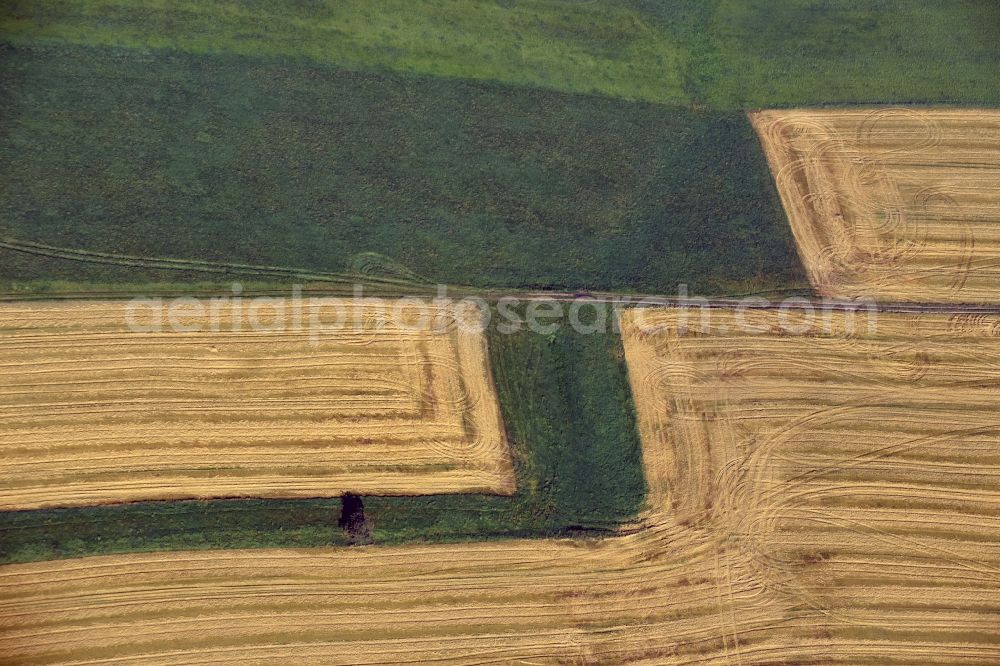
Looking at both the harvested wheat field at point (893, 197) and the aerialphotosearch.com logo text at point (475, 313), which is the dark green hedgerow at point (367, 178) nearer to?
the aerialphotosearch.com logo text at point (475, 313)

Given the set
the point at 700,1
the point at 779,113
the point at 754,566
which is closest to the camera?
the point at 754,566

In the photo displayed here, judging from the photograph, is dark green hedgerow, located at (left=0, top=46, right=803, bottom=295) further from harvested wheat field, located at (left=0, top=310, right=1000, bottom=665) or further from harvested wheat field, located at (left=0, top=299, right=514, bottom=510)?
harvested wheat field, located at (left=0, top=310, right=1000, bottom=665)

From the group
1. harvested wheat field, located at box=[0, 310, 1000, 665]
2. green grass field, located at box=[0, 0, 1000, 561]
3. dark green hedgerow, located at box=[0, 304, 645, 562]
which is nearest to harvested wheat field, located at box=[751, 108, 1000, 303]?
green grass field, located at box=[0, 0, 1000, 561]

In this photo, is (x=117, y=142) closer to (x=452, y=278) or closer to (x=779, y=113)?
(x=452, y=278)

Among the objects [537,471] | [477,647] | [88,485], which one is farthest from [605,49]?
[88,485]

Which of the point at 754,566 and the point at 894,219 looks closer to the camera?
the point at 754,566

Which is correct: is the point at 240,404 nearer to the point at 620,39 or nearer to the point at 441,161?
the point at 441,161

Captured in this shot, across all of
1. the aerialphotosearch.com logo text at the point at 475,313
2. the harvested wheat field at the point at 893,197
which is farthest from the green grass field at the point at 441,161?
the harvested wheat field at the point at 893,197
